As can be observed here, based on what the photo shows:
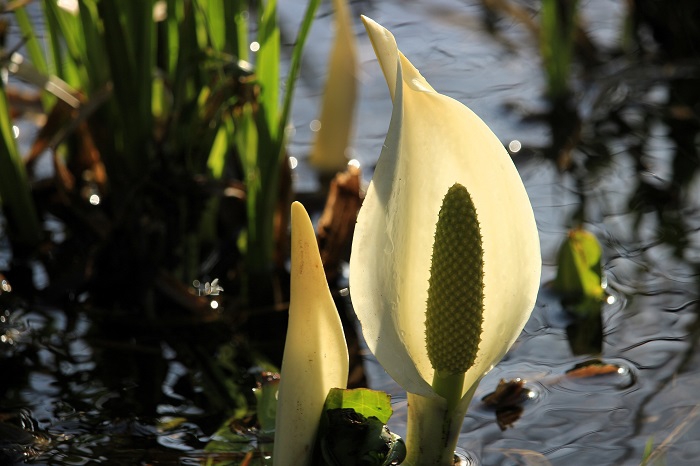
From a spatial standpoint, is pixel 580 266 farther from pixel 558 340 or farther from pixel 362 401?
pixel 362 401

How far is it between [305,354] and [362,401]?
114mm

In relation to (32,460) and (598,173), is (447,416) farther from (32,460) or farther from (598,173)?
(598,173)

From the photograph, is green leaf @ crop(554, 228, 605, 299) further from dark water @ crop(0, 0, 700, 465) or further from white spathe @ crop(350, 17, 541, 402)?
white spathe @ crop(350, 17, 541, 402)

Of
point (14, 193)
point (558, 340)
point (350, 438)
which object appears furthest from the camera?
point (14, 193)

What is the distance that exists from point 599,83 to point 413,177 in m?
1.73

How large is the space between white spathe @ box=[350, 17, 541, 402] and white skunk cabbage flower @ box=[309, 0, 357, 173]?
46.9 inches

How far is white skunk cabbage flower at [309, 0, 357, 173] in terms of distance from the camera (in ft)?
7.49

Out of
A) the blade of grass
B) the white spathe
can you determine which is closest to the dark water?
the blade of grass

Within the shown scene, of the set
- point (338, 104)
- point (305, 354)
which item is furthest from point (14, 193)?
point (305, 354)

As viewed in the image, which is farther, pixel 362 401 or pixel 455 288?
pixel 362 401

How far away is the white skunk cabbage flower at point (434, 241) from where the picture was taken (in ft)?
3.48

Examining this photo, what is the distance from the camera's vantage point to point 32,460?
1.37m

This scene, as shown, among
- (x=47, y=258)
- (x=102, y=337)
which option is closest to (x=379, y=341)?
(x=102, y=337)

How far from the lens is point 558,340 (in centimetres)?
170
